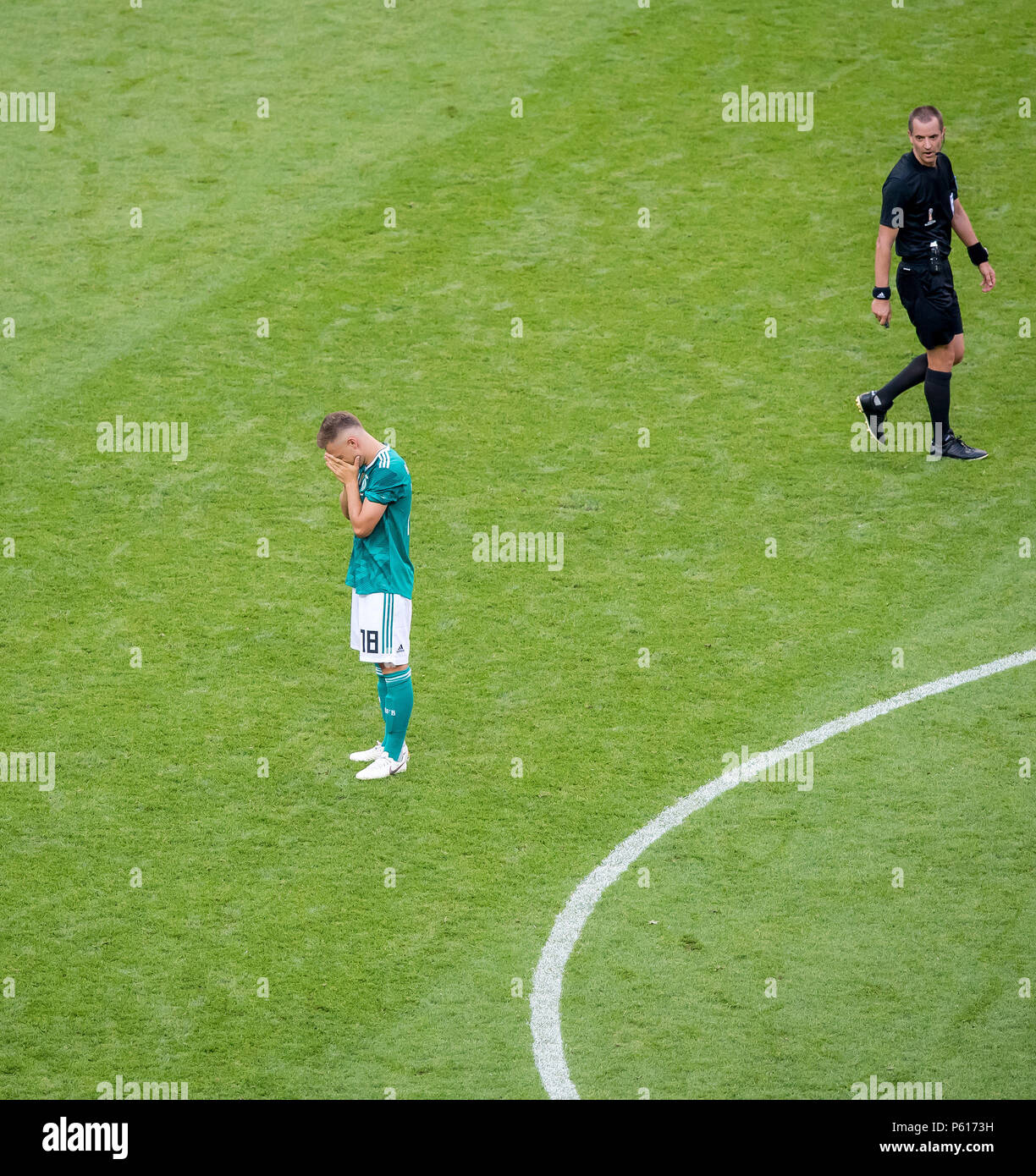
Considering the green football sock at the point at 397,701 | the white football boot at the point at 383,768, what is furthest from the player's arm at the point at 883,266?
the white football boot at the point at 383,768

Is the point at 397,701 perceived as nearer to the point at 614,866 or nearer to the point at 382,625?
the point at 382,625

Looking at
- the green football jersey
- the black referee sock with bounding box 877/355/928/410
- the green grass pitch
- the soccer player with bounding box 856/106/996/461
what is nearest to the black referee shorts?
the soccer player with bounding box 856/106/996/461

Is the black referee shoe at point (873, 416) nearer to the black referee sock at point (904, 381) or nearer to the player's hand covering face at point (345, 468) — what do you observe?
the black referee sock at point (904, 381)

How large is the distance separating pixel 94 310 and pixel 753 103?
721cm

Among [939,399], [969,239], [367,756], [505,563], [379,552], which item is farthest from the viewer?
[939,399]

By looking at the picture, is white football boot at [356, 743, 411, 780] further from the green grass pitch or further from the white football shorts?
the white football shorts

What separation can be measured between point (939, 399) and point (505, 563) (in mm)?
3495

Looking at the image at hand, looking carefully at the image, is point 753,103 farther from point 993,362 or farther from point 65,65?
point 65,65

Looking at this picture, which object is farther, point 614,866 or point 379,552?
point 379,552

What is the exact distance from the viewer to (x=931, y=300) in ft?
36.1

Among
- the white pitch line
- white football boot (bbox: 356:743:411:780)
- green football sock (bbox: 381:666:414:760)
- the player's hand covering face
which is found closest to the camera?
the white pitch line

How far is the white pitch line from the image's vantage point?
7117mm

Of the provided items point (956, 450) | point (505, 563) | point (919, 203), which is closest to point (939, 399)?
point (956, 450)

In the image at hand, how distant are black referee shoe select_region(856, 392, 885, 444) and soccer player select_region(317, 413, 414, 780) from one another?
15.7 feet
